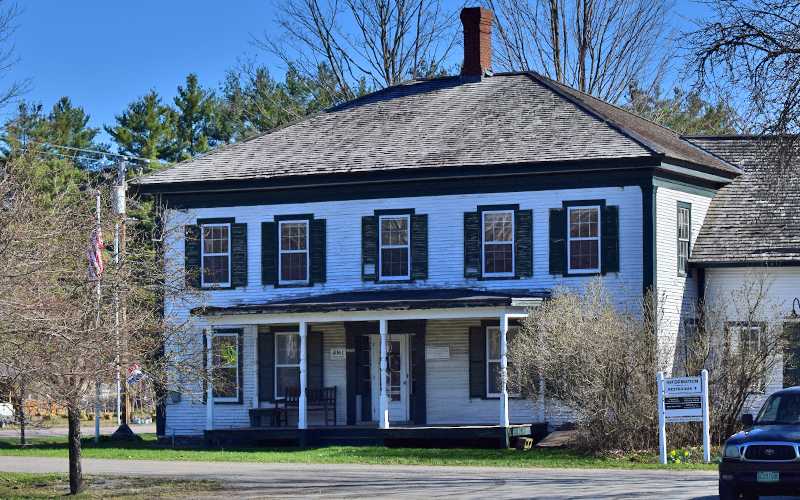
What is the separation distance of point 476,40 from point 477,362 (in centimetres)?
1022

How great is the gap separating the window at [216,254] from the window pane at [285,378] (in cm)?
270

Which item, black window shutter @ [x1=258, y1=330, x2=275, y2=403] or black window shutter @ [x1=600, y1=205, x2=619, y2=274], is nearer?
black window shutter @ [x1=600, y1=205, x2=619, y2=274]

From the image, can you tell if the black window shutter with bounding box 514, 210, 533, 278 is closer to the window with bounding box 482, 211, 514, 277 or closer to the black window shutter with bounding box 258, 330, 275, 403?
the window with bounding box 482, 211, 514, 277

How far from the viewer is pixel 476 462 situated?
21.0 m

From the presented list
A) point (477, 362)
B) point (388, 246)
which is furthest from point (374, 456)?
point (388, 246)

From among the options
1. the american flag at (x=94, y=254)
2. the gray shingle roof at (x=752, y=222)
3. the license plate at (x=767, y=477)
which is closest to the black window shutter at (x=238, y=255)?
the american flag at (x=94, y=254)

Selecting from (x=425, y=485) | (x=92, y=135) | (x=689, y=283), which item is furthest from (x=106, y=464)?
(x=92, y=135)

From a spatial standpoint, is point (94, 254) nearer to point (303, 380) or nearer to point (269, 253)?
point (303, 380)

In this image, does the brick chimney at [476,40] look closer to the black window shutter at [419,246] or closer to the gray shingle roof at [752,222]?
the black window shutter at [419,246]

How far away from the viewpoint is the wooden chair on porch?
→ 90.3 ft

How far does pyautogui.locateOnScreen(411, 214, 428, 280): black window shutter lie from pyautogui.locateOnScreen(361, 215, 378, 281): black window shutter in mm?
955

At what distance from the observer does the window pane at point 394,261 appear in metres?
27.6

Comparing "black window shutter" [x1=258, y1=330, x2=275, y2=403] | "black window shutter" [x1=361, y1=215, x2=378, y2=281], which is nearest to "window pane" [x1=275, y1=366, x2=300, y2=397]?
"black window shutter" [x1=258, y1=330, x2=275, y2=403]

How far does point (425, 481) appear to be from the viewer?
17594mm
